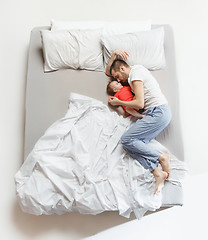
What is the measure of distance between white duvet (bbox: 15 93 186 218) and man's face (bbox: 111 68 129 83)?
30cm

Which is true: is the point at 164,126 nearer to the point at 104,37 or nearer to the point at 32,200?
the point at 104,37

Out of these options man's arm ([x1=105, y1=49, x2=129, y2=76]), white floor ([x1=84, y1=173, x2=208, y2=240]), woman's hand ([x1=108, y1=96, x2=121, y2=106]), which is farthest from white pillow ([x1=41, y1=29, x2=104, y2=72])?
white floor ([x1=84, y1=173, x2=208, y2=240])

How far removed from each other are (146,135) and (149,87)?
0.33m

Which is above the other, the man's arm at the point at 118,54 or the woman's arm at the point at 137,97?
the man's arm at the point at 118,54

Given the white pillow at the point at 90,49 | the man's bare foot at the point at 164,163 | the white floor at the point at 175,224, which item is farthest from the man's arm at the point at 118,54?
the white floor at the point at 175,224

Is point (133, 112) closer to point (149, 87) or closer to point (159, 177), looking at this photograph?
point (149, 87)

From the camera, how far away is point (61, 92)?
2174mm

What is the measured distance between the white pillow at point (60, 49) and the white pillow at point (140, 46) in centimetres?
23

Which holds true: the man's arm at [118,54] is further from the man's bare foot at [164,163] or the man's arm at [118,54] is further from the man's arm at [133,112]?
the man's bare foot at [164,163]

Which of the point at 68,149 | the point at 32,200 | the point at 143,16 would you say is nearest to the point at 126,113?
→ the point at 68,149

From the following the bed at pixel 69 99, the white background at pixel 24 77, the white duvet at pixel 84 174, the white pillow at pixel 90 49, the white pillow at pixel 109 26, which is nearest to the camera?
the white duvet at pixel 84 174

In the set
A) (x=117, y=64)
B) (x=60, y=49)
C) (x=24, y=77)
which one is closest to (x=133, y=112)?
(x=117, y=64)

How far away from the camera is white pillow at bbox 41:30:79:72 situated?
7.16 feet

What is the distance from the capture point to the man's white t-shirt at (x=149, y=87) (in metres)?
2.04
